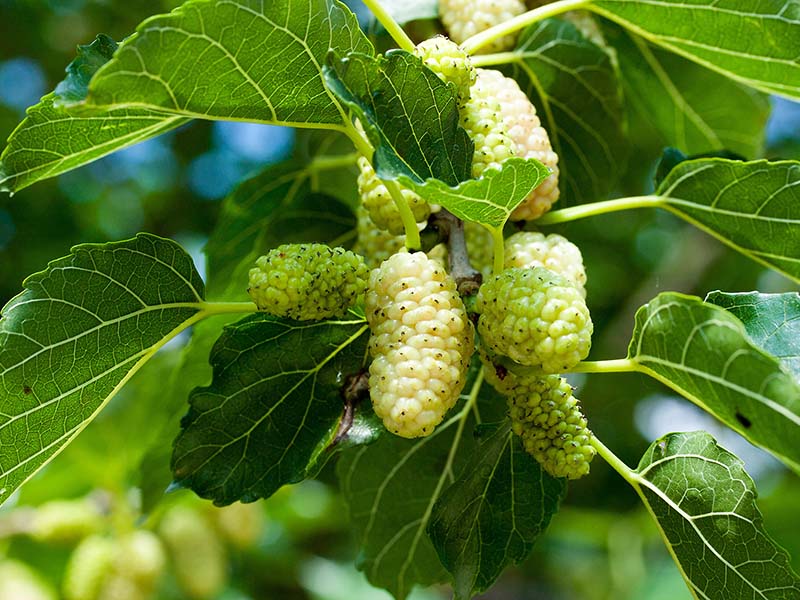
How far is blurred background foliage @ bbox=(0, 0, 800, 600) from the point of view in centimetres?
173

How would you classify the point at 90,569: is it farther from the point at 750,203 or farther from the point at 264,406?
the point at 750,203

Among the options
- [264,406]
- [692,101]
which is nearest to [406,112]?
[264,406]

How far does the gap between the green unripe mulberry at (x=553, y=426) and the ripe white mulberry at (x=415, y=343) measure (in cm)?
7

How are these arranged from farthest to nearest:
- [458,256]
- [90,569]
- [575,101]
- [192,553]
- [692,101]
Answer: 1. [192,553]
2. [90,569]
3. [692,101]
4. [575,101]
5. [458,256]

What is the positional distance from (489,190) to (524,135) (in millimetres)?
181

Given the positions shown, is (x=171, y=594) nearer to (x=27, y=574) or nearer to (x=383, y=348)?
(x=27, y=574)

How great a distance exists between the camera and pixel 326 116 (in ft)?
2.42

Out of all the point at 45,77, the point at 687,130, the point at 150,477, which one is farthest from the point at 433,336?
the point at 45,77

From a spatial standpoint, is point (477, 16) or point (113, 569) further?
point (113, 569)

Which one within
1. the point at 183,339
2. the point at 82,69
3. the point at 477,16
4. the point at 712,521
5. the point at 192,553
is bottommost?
the point at 192,553

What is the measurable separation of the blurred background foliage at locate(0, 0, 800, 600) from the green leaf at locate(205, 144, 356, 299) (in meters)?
0.61

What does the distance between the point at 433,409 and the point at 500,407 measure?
0.30 m

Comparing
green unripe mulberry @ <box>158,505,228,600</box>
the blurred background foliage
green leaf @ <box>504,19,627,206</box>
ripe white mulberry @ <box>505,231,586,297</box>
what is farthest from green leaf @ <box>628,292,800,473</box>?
green unripe mulberry @ <box>158,505,228,600</box>

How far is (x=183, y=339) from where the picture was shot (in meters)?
1.71
